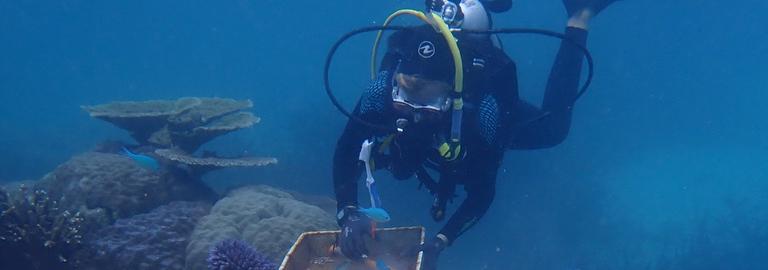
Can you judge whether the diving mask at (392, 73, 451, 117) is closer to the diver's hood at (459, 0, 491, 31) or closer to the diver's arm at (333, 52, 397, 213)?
the diver's arm at (333, 52, 397, 213)

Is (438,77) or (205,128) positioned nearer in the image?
(438,77)

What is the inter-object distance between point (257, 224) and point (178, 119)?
11.2ft

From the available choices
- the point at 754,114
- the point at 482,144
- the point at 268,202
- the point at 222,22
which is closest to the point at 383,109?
the point at 482,144

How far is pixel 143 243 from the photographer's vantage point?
579cm

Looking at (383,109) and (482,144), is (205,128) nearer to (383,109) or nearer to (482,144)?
(383,109)

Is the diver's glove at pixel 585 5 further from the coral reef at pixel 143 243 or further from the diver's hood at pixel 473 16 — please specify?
the coral reef at pixel 143 243

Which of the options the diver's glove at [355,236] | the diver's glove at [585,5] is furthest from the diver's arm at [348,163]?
the diver's glove at [585,5]

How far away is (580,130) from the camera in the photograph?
24953 millimetres

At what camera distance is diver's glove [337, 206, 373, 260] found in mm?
4438

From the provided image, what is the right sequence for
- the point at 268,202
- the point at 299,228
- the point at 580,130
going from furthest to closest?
the point at 580,130, the point at 268,202, the point at 299,228

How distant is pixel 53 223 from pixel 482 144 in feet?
15.7

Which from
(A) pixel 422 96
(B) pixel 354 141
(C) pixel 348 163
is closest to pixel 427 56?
(A) pixel 422 96

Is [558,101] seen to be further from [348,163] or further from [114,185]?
[114,185]

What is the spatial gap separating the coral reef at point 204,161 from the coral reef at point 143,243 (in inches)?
49.2
